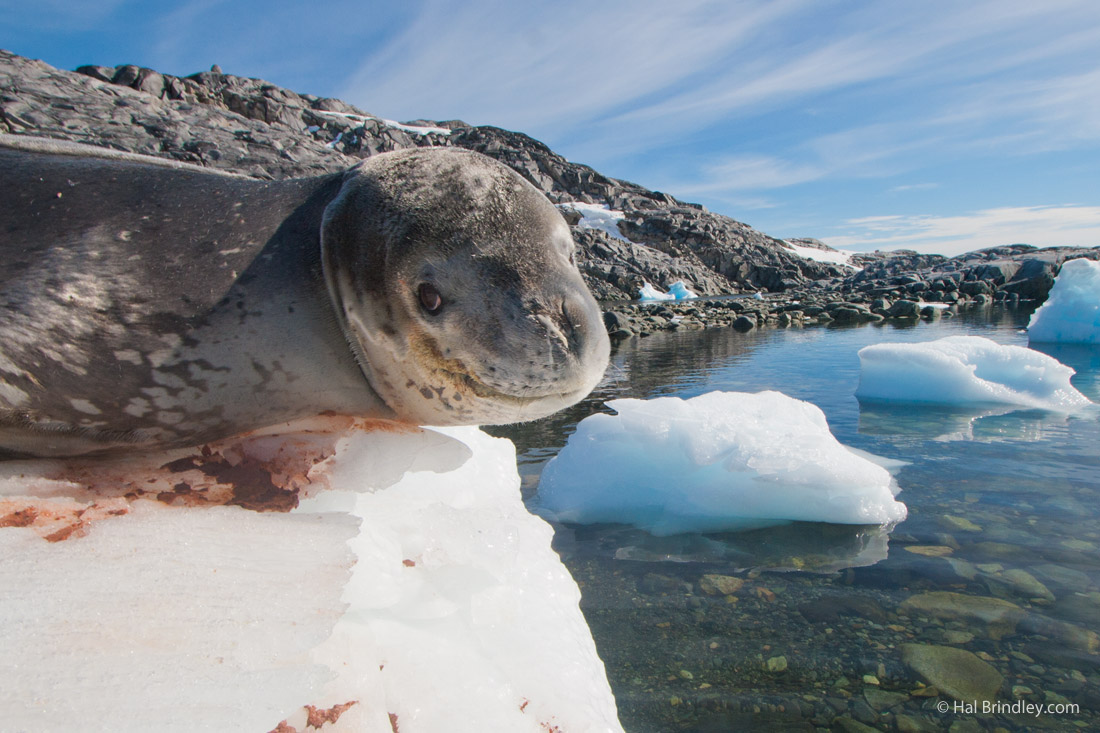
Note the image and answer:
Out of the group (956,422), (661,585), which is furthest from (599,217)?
(661,585)

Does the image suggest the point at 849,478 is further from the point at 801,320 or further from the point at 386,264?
the point at 801,320

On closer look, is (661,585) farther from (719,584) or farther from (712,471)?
(712,471)

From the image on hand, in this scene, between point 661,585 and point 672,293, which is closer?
point 661,585

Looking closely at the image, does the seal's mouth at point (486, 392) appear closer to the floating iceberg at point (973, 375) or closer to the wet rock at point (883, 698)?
the wet rock at point (883, 698)

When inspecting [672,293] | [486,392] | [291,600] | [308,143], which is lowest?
[672,293]

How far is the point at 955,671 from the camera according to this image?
8.23 ft

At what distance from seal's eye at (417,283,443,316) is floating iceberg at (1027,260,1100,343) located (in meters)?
16.6

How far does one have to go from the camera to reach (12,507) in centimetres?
128

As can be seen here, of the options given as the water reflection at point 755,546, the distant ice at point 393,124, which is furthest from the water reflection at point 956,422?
the distant ice at point 393,124

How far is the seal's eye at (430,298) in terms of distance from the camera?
1624 millimetres

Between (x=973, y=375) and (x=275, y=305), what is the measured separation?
7995 mm

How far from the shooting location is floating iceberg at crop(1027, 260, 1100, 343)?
1388 cm

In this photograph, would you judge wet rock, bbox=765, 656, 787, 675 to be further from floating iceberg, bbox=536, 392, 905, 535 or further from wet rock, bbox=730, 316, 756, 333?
wet rock, bbox=730, 316, 756, 333

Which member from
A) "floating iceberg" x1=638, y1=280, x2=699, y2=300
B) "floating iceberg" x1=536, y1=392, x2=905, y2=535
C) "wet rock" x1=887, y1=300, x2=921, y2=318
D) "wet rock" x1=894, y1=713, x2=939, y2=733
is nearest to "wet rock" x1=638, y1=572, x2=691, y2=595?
"floating iceberg" x1=536, y1=392, x2=905, y2=535
